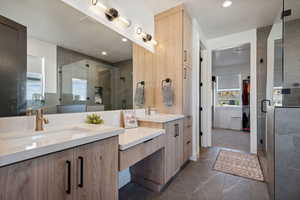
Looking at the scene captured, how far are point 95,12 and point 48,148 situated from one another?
1406 millimetres

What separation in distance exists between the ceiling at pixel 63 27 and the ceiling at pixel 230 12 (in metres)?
1.18

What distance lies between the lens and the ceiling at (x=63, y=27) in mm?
1018

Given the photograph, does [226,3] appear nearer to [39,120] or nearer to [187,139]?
[187,139]

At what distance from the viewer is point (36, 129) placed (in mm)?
1007

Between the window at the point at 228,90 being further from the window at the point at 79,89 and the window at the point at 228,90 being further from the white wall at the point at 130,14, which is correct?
the window at the point at 79,89

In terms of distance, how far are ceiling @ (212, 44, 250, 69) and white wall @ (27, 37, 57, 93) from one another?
3.77 meters

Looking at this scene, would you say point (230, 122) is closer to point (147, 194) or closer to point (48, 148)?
point (147, 194)

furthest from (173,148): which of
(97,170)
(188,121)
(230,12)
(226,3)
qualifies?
(230,12)

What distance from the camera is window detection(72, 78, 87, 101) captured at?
1.36 meters

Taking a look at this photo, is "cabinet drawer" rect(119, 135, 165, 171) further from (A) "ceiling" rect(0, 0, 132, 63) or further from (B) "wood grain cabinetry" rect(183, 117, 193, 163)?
(A) "ceiling" rect(0, 0, 132, 63)

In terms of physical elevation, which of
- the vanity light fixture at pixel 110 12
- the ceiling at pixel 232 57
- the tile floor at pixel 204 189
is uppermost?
the ceiling at pixel 232 57

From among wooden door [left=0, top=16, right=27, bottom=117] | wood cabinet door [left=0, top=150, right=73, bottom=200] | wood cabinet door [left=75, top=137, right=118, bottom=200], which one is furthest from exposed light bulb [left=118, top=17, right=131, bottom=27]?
wood cabinet door [left=0, top=150, right=73, bottom=200]

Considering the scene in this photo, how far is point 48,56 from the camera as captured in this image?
119cm

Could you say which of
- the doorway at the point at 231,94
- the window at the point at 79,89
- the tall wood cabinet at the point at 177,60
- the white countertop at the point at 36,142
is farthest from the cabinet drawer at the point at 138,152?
the doorway at the point at 231,94
